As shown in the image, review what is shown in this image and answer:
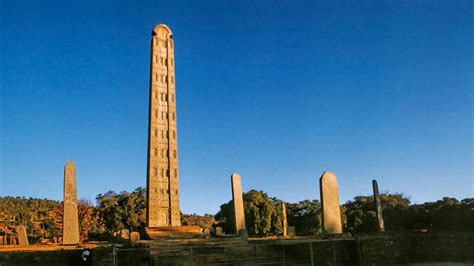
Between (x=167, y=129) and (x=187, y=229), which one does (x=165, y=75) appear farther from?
(x=187, y=229)

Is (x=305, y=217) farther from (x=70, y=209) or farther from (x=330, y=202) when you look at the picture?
(x=70, y=209)

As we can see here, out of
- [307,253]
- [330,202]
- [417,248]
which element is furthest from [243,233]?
[417,248]

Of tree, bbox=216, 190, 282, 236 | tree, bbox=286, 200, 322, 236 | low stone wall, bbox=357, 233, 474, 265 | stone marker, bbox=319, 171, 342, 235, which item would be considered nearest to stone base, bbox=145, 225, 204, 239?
stone marker, bbox=319, 171, 342, 235

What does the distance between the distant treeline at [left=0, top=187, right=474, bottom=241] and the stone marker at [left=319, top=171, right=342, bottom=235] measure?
763 inches

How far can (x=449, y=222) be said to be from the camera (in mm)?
32594

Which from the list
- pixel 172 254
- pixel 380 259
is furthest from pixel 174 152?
pixel 380 259

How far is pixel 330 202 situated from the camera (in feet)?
54.8

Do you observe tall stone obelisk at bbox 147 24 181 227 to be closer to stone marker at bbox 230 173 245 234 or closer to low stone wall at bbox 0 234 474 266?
stone marker at bbox 230 173 245 234

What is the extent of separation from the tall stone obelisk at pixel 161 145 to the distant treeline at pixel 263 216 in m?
15.1

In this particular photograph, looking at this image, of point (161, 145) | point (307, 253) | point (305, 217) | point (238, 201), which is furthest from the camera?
point (305, 217)

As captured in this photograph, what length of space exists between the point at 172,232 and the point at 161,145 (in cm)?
476

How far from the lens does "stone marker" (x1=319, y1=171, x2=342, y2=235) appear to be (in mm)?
16500

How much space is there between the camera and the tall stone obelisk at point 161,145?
22672mm

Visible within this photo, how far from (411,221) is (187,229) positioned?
2272 centimetres
